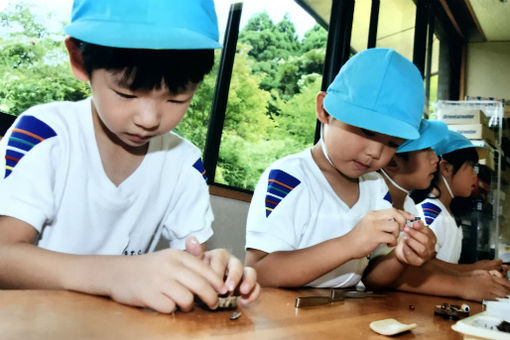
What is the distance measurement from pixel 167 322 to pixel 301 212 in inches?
29.8

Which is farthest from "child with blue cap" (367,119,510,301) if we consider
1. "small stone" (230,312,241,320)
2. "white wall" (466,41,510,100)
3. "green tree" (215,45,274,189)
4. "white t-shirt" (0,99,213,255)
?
"white wall" (466,41,510,100)

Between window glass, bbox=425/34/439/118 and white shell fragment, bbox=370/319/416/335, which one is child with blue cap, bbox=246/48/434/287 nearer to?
white shell fragment, bbox=370/319/416/335

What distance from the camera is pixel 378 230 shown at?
3.24 feet

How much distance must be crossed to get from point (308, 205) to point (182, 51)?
630mm

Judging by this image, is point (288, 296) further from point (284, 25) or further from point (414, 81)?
point (284, 25)

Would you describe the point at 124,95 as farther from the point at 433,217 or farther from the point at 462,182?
the point at 462,182

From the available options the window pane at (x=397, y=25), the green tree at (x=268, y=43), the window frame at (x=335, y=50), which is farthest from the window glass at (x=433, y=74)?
the green tree at (x=268, y=43)

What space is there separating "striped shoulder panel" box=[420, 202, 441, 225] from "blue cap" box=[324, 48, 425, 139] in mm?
999

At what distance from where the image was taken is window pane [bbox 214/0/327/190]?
2471 mm

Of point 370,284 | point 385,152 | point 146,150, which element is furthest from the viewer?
point 370,284

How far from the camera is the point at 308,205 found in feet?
4.07

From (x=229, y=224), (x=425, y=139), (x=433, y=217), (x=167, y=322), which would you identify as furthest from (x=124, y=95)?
(x=433, y=217)

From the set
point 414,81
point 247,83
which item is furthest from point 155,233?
point 247,83

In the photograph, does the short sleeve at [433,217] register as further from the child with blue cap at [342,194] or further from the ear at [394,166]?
the child with blue cap at [342,194]
